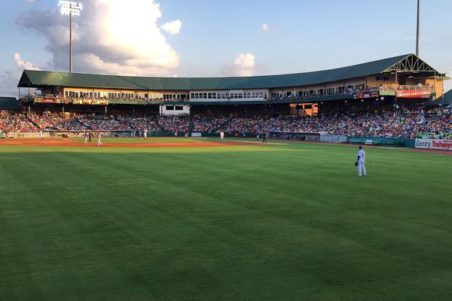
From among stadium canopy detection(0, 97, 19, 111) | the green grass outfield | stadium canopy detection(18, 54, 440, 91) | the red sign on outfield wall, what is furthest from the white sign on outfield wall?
stadium canopy detection(0, 97, 19, 111)

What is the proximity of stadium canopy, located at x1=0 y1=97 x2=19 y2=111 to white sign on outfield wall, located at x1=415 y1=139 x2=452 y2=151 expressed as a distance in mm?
70789

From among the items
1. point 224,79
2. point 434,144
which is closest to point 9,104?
point 224,79

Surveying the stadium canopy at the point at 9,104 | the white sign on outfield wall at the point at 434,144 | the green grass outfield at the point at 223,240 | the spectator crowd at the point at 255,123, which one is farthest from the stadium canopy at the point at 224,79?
the green grass outfield at the point at 223,240

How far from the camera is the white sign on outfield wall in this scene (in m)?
42.8

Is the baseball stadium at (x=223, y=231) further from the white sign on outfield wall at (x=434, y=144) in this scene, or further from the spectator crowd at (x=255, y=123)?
the spectator crowd at (x=255, y=123)

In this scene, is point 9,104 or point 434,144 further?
point 9,104

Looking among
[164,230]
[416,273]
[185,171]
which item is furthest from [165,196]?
[416,273]

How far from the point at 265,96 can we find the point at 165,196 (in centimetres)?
7285

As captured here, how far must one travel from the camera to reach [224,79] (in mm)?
90062

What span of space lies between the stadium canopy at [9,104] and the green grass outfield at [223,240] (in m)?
70.0

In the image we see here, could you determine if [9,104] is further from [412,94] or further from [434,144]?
[434,144]

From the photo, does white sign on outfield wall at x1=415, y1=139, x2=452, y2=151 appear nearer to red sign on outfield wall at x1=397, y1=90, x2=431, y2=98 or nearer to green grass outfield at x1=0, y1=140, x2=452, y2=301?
red sign on outfield wall at x1=397, y1=90, x2=431, y2=98

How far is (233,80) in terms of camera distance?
8912 centimetres

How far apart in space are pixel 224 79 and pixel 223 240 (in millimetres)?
82550
